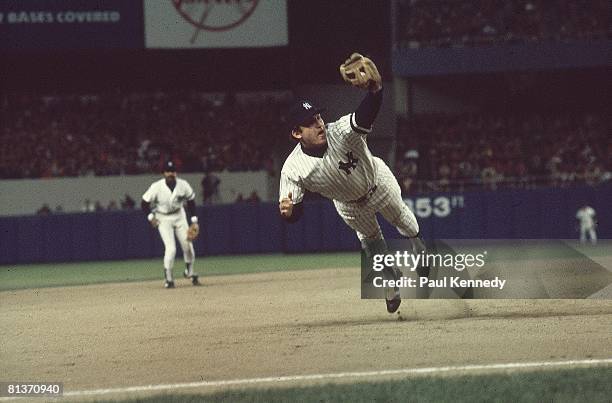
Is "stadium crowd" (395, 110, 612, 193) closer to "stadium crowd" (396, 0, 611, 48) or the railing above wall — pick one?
the railing above wall

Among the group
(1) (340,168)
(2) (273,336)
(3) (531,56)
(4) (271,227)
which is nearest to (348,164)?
(1) (340,168)

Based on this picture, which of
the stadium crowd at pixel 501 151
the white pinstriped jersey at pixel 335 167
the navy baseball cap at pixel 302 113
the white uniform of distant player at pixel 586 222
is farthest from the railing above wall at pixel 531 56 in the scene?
the navy baseball cap at pixel 302 113

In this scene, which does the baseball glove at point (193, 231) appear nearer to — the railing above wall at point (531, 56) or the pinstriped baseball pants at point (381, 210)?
the pinstriped baseball pants at point (381, 210)

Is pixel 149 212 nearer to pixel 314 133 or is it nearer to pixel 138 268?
pixel 138 268

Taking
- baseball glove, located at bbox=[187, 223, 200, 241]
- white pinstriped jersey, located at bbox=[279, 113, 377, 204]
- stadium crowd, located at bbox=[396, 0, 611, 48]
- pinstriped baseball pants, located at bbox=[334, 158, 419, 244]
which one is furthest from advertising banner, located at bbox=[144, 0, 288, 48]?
white pinstriped jersey, located at bbox=[279, 113, 377, 204]

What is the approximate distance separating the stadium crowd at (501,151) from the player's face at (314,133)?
1662 cm

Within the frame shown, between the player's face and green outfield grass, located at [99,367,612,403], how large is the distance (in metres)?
2.89

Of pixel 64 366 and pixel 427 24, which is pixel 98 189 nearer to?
pixel 427 24

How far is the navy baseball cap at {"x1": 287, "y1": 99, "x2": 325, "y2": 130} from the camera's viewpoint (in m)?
8.83

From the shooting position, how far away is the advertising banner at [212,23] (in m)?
28.4

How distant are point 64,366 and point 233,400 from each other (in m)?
2.51

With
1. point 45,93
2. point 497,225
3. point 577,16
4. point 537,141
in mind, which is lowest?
point 497,225

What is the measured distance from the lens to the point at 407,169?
2719 cm

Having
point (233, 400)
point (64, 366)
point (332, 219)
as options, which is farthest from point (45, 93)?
point (233, 400)
